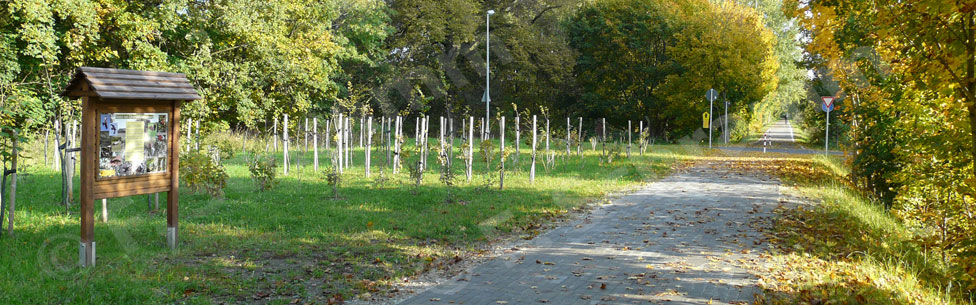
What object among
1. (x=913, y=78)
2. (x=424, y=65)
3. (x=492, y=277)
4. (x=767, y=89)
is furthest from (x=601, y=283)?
(x=424, y=65)

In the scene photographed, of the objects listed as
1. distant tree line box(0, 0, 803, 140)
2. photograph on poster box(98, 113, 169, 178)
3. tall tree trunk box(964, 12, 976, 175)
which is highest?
distant tree line box(0, 0, 803, 140)

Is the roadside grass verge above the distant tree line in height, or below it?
below

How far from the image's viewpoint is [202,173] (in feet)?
37.7

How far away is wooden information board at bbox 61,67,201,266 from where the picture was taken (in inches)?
273

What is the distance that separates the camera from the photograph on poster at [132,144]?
7195 mm

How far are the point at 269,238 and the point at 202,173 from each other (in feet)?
12.4

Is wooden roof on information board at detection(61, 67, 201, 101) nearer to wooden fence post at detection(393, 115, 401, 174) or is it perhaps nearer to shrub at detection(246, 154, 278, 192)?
shrub at detection(246, 154, 278, 192)

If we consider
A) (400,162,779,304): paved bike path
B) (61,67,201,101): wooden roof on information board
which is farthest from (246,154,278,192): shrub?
(400,162,779,304): paved bike path

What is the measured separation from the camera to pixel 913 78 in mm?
5934

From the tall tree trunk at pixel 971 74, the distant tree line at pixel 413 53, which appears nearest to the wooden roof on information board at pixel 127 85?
the tall tree trunk at pixel 971 74

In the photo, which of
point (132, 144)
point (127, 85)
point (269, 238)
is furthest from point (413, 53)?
point (127, 85)

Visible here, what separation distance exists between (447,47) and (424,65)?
262cm

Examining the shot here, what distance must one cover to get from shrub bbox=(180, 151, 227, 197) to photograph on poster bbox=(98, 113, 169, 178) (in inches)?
141

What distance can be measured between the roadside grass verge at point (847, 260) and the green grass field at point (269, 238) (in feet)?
11.5
